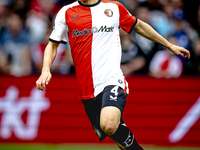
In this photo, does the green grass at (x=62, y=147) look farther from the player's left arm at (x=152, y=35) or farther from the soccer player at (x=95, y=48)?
the player's left arm at (x=152, y=35)

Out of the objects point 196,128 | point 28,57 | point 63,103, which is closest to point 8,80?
point 28,57

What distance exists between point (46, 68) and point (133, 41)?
4.27 meters

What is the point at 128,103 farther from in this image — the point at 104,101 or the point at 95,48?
the point at 104,101

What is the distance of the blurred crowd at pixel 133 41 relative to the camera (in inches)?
326

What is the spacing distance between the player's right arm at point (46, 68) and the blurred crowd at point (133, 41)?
3.63m

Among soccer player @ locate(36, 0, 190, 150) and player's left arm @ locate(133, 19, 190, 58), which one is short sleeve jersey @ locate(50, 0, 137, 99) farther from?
player's left arm @ locate(133, 19, 190, 58)

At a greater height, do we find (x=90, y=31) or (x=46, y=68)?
(x=90, y=31)

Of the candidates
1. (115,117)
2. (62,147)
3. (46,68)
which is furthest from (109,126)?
(62,147)

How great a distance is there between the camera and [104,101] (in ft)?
14.4

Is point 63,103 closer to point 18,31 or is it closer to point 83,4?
point 18,31

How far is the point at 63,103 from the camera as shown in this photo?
8.10 meters

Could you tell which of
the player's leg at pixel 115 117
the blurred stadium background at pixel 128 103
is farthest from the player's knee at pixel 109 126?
the blurred stadium background at pixel 128 103

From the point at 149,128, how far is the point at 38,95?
8.68 ft

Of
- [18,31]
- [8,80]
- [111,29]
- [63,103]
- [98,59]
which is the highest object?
[111,29]
